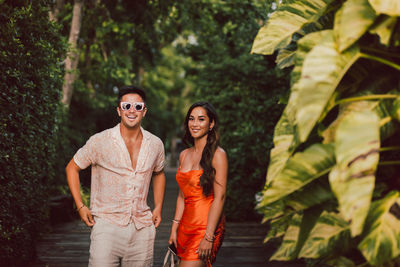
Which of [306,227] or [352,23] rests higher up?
[352,23]

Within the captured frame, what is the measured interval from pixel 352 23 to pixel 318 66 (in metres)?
0.21

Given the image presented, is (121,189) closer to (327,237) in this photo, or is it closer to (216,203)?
(216,203)

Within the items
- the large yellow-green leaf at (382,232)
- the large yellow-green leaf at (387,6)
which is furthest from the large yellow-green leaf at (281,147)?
the large yellow-green leaf at (387,6)

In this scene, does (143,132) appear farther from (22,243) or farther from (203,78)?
(203,78)

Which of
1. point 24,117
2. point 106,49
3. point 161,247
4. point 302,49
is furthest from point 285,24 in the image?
point 106,49

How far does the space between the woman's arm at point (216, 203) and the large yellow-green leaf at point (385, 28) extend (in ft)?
7.60

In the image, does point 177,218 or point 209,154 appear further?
point 177,218

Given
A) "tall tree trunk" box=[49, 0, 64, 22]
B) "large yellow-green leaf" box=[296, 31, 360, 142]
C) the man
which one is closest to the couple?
the man

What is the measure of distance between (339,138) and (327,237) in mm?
441

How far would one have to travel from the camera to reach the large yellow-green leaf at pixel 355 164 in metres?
1.45

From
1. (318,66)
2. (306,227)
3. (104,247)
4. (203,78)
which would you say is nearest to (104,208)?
(104,247)

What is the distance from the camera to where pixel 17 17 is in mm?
4824

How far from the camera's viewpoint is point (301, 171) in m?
1.65

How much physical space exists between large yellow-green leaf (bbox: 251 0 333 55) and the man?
201cm
